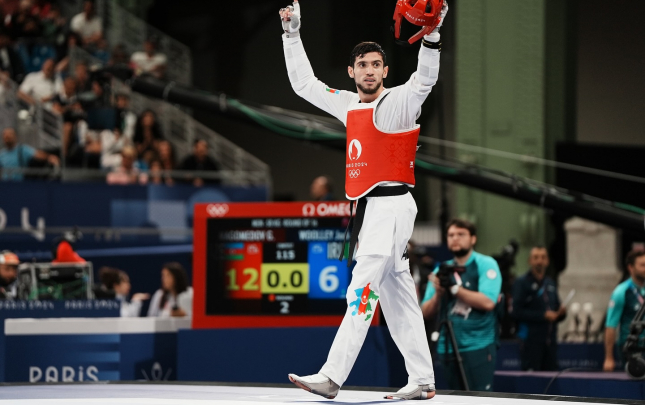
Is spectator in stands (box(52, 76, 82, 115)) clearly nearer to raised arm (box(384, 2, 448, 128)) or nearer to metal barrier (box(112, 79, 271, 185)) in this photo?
metal barrier (box(112, 79, 271, 185))

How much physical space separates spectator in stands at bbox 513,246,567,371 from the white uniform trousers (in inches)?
176

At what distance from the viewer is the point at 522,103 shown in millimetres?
14211

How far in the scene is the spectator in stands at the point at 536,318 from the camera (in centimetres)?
937

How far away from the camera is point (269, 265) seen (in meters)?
7.77

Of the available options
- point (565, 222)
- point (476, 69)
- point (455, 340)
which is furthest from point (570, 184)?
point (455, 340)

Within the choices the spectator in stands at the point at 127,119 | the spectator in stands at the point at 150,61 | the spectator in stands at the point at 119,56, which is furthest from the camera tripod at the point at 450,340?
the spectator in stands at the point at 150,61

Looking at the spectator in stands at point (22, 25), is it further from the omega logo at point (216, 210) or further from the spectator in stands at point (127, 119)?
the omega logo at point (216, 210)

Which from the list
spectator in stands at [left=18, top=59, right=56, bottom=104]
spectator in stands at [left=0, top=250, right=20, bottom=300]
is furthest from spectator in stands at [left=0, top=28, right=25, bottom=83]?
spectator in stands at [left=0, top=250, right=20, bottom=300]

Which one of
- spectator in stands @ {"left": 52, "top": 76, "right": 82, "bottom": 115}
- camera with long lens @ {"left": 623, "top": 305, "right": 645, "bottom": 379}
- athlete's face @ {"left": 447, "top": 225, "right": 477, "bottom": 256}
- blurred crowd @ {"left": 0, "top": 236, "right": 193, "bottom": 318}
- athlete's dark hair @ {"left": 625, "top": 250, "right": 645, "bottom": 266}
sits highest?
spectator in stands @ {"left": 52, "top": 76, "right": 82, "bottom": 115}

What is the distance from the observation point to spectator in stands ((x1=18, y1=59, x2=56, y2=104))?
1472cm

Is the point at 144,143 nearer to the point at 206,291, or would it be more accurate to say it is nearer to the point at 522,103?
the point at 522,103

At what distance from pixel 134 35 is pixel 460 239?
11.3 meters

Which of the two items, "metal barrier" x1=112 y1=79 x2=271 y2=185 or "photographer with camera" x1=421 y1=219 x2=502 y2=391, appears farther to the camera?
"metal barrier" x1=112 y1=79 x2=271 y2=185

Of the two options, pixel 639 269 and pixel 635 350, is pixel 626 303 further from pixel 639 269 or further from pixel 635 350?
pixel 635 350
